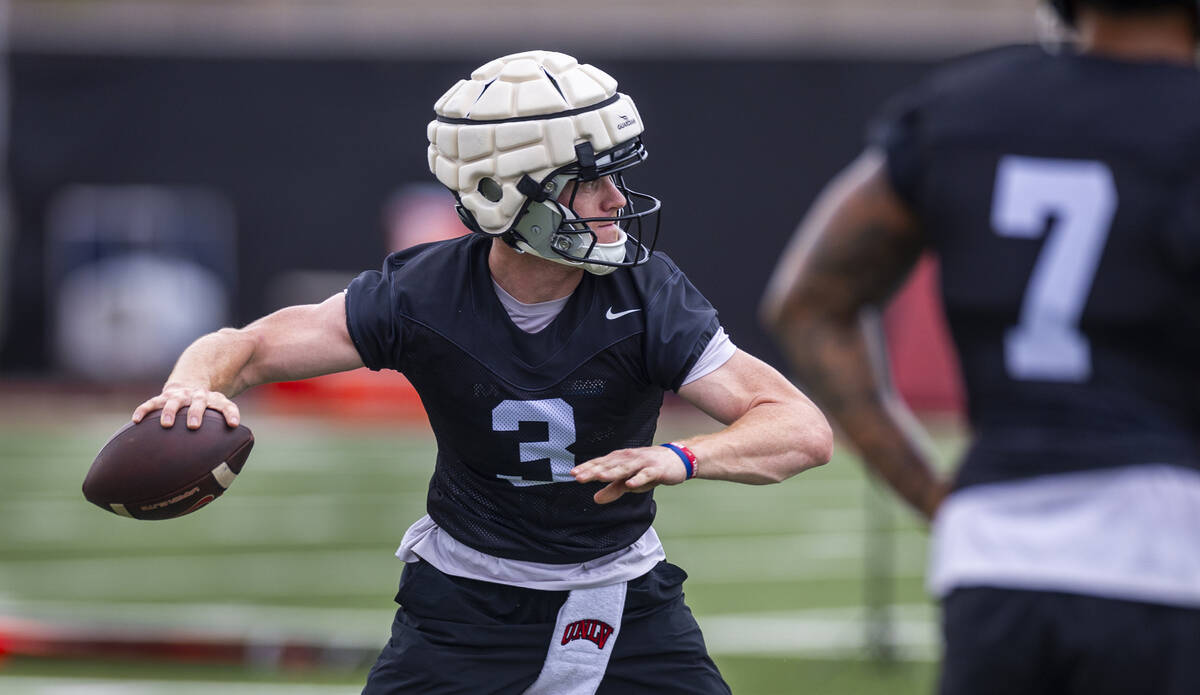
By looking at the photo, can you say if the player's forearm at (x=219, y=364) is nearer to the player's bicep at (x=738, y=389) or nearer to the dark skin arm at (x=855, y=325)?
the player's bicep at (x=738, y=389)

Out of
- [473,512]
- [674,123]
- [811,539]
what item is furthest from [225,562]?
[674,123]

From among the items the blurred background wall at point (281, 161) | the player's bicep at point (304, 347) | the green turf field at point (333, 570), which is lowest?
the green turf field at point (333, 570)

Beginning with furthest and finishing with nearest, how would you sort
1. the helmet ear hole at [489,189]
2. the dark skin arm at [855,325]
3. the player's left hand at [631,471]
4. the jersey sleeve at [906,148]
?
the helmet ear hole at [489,189] → the player's left hand at [631,471] → the dark skin arm at [855,325] → the jersey sleeve at [906,148]

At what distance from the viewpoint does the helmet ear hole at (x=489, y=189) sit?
12.2 ft

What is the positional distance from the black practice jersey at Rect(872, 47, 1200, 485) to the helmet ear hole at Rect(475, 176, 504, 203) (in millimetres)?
1350

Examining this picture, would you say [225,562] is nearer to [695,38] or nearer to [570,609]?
[570,609]

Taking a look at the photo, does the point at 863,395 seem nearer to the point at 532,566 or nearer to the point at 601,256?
the point at 601,256

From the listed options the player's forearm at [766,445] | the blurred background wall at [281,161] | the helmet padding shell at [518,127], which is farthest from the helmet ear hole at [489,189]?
the blurred background wall at [281,161]

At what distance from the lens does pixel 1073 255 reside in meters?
2.45

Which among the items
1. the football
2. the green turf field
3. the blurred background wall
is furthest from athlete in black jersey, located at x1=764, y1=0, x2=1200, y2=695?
the blurred background wall

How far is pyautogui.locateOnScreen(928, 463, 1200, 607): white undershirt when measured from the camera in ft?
7.92

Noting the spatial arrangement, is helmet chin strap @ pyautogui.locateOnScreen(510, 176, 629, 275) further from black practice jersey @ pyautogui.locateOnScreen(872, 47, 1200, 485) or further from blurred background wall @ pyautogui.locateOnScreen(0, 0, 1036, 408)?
blurred background wall @ pyautogui.locateOnScreen(0, 0, 1036, 408)

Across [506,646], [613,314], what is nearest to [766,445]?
[613,314]

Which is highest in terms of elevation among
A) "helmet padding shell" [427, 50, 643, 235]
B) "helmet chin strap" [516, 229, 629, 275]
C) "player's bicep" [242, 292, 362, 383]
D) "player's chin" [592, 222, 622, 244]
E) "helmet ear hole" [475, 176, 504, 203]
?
"helmet padding shell" [427, 50, 643, 235]
